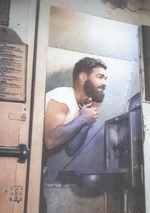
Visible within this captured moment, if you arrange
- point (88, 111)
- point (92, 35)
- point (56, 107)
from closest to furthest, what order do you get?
point (56, 107) < point (88, 111) < point (92, 35)

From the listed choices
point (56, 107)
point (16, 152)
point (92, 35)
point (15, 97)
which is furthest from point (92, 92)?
point (16, 152)

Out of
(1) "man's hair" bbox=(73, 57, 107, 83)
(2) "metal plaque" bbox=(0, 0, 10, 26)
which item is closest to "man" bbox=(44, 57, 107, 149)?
(1) "man's hair" bbox=(73, 57, 107, 83)

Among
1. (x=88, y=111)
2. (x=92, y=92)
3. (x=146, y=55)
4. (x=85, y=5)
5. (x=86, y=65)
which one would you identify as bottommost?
(x=88, y=111)

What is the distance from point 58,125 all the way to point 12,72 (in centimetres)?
59

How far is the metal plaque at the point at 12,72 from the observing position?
202cm

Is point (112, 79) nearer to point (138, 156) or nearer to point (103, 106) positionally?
point (103, 106)

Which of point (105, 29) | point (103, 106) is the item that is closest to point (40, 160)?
point (103, 106)

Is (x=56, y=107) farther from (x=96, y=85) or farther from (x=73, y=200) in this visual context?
(x=73, y=200)

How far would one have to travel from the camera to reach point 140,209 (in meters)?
2.21

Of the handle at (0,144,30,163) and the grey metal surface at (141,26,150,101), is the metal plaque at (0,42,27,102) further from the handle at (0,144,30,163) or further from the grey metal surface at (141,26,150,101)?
the grey metal surface at (141,26,150,101)

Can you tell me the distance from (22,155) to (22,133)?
0.64 ft

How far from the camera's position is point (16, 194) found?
190 cm

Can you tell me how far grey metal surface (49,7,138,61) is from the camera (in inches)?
90.5

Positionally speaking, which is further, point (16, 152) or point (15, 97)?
point (15, 97)
